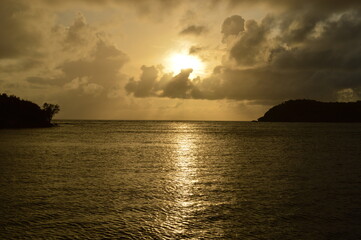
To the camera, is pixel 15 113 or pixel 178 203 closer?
pixel 178 203

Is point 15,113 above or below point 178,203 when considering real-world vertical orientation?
above

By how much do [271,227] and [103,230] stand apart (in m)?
11.5

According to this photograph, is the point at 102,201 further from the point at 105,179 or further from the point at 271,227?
the point at 271,227

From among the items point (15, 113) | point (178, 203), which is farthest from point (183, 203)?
point (15, 113)

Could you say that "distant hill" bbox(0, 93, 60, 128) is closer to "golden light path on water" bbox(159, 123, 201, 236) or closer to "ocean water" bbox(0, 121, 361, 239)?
"ocean water" bbox(0, 121, 361, 239)

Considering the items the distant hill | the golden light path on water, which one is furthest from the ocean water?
the distant hill

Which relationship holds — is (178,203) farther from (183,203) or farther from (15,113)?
(15,113)

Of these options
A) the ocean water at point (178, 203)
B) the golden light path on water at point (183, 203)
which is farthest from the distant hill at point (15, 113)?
the golden light path on water at point (183, 203)

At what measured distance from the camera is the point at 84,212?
933 inches

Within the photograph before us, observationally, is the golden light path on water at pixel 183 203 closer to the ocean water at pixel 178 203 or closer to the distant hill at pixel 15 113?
the ocean water at pixel 178 203

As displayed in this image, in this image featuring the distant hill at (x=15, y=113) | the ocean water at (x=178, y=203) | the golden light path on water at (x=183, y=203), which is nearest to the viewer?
the ocean water at (x=178, y=203)

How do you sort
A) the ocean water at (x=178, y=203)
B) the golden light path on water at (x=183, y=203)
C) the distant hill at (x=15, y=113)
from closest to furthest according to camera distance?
the ocean water at (x=178, y=203) < the golden light path on water at (x=183, y=203) < the distant hill at (x=15, y=113)

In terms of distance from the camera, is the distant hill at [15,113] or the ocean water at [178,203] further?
the distant hill at [15,113]

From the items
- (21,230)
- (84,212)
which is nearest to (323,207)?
(84,212)
